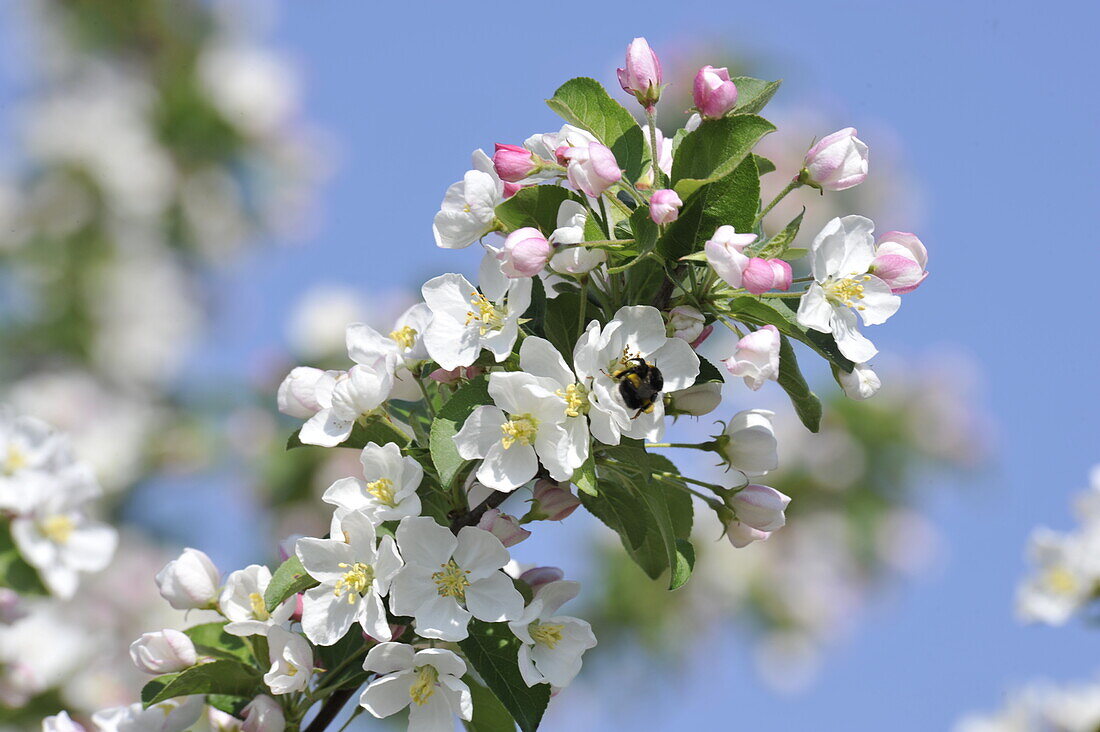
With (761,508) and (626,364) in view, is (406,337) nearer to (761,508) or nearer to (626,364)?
(626,364)

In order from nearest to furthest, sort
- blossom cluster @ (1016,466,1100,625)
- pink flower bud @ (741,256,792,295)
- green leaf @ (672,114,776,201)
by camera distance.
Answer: pink flower bud @ (741,256,792,295)
green leaf @ (672,114,776,201)
blossom cluster @ (1016,466,1100,625)

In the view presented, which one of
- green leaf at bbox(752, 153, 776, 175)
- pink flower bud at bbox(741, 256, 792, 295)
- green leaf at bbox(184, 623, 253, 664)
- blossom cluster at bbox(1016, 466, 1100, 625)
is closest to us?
pink flower bud at bbox(741, 256, 792, 295)

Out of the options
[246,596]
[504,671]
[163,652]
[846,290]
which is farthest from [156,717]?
[846,290]

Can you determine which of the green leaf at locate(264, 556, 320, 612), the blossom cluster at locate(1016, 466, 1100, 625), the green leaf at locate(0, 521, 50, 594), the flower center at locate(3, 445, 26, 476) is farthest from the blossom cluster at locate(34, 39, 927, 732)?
the blossom cluster at locate(1016, 466, 1100, 625)

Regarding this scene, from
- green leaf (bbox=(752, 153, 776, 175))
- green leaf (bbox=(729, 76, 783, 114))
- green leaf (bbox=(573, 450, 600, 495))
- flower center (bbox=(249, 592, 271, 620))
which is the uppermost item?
green leaf (bbox=(729, 76, 783, 114))

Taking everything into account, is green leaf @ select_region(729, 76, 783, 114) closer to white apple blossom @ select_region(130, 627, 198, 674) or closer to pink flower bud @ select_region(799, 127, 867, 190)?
pink flower bud @ select_region(799, 127, 867, 190)

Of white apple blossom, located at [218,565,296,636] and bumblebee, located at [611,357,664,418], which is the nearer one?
bumblebee, located at [611,357,664,418]

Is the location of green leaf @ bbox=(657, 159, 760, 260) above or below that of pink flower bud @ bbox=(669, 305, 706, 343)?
above

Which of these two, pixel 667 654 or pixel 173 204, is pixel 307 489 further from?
pixel 173 204
